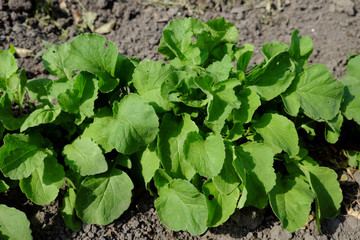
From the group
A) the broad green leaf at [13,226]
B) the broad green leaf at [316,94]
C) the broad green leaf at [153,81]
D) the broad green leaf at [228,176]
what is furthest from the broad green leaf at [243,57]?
the broad green leaf at [13,226]

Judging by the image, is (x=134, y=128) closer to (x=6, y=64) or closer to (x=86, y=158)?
(x=86, y=158)

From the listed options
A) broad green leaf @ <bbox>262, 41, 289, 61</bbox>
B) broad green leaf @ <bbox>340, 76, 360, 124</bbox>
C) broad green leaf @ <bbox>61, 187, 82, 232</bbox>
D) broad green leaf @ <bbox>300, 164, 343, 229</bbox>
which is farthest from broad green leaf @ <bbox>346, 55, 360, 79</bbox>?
broad green leaf @ <bbox>61, 187, 82, 232</bbox>

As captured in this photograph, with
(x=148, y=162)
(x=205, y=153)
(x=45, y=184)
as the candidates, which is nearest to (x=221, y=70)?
(x=205, y=153)

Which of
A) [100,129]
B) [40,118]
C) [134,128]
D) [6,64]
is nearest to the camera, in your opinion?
[134,128]

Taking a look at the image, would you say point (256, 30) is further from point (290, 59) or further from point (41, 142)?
point (41, 142)

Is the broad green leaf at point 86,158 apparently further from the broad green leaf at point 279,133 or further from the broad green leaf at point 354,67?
the broad green leaf at point 354,67

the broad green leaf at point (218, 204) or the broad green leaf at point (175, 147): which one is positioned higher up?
the broad green leaf at point (175, 147)
